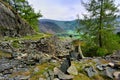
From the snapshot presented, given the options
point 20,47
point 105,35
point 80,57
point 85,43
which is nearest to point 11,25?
point 20,47

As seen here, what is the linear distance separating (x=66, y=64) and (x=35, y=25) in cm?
4687

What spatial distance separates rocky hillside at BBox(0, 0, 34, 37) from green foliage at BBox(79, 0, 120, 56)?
36.9 ft

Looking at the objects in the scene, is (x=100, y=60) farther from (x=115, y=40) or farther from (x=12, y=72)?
(x=115, y=40)

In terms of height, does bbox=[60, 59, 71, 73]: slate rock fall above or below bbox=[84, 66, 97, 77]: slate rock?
above

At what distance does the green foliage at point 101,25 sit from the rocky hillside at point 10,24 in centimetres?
1123

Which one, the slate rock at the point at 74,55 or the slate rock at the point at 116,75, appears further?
the slate rock at the point at 74,55

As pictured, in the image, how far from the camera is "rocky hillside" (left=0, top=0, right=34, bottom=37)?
3503 cm

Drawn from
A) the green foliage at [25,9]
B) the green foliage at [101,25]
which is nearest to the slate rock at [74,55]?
the green foliage at [101,25]

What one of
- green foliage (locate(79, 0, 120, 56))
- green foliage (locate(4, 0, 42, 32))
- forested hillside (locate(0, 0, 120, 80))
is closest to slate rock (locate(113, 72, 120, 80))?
forested hillside (locate(0, 0, 120, 80))

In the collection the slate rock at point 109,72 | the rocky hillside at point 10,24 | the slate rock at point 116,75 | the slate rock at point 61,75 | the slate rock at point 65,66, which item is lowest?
the slate rock at point 116,75

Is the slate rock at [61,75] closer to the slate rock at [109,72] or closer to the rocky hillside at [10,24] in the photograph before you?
the slate rock at [109,72]

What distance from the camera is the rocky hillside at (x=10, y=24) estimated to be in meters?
35.0

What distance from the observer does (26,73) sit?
14219 millimetres

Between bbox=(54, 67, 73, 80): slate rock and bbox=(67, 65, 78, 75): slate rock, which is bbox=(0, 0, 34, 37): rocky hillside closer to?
bbox=(67, 65, 78, 75): slate rock
